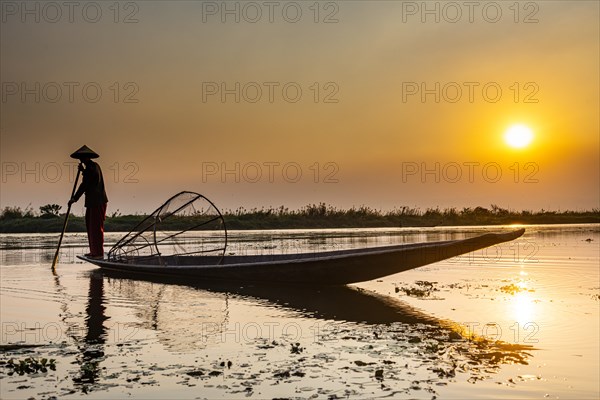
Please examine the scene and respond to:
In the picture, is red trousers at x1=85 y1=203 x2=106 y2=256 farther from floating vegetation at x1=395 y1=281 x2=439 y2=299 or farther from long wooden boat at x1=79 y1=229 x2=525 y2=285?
floating vegetation at x1=395 y1=281 x2=439 y2=299

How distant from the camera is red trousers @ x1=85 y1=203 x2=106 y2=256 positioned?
60.1 ft

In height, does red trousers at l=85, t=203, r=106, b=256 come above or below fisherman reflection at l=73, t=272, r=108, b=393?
above

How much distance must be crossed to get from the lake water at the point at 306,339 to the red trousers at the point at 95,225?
3260 millimetres

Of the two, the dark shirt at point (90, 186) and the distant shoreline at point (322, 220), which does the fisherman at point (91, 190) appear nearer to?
the dark shirt at point (90, 186)

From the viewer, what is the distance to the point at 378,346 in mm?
8078

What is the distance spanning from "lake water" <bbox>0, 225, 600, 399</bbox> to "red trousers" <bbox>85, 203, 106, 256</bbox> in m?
3.26

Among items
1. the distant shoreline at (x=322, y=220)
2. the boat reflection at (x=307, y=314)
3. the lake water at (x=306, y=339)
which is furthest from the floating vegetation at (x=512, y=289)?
the distant shoreline at (x=322, y=220)

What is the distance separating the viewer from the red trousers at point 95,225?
18312mm

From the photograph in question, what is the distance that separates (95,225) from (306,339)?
11.4m

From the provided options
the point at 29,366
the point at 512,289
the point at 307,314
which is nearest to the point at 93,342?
the point at 29,366

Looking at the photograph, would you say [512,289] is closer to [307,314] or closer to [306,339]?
[307,314]

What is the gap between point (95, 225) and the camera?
18.5m

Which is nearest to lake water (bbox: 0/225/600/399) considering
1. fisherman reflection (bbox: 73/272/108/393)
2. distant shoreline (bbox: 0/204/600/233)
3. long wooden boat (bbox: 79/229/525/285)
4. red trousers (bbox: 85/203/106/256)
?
fisherman reflection (bbox: 73/272/108/393)

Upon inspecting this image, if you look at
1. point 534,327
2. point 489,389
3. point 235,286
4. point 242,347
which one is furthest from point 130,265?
point 489,389
